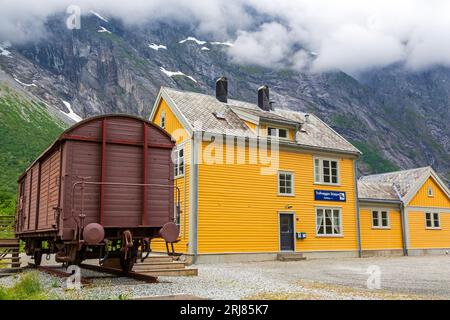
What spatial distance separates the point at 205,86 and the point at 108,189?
16028cm

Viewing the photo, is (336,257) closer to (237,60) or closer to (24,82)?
(24,82)

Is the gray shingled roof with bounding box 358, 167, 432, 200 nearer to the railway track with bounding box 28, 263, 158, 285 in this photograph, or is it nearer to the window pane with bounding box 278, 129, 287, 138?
the window pane with bounding box 278, 129, 287, 138

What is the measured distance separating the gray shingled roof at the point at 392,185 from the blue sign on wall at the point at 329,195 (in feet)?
6.78

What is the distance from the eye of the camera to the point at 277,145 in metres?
24.2

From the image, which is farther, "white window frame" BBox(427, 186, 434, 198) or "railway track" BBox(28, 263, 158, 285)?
"white window frame" BBox(427, 186, 434, 198)

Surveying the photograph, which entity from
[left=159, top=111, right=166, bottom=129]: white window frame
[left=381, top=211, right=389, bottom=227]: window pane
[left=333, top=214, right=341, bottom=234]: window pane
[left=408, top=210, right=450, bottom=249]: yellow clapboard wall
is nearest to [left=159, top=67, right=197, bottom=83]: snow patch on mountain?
[left=408, top=210, right=450, bottom=249]: yellow clapboard wall

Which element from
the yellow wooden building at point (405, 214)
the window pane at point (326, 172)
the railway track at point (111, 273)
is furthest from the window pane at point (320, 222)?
the railway track at point (111, 273)

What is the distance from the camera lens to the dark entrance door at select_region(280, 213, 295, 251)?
2380 centimetres

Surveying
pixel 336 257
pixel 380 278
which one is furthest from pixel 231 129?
pixel 380 278

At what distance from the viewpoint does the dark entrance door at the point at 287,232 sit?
2380cm

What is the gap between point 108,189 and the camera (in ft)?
36.7

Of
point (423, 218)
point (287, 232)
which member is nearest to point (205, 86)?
point (423, 218)

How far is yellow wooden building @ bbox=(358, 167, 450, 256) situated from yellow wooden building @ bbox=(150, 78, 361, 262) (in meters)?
1.95

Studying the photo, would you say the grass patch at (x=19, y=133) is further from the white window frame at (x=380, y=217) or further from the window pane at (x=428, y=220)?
the window pane at (x=428, y=220)
